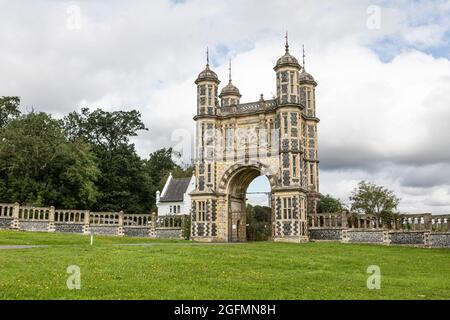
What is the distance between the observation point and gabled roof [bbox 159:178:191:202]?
6538cm

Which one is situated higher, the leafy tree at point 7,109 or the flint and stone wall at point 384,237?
the leafy tree at point 7,109

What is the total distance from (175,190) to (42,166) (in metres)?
22.6

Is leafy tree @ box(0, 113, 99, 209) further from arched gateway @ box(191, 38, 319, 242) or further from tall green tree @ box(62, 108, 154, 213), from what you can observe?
arched gateway @ box(191, 38, 319, 242)

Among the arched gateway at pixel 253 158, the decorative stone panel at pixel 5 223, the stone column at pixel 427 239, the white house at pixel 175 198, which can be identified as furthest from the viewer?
the white house at pixel 175 198

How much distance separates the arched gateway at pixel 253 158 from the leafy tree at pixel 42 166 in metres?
15.8

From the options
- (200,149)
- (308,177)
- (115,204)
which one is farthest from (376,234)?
(115,204)

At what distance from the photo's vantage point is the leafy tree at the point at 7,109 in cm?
5564

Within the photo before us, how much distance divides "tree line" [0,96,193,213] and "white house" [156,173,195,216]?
4329mm

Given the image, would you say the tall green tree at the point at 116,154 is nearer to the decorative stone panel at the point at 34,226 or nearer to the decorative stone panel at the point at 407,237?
the decorative stone panel at the point at 34,226

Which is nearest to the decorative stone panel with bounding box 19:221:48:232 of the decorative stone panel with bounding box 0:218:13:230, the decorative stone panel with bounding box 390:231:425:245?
the decorative stone panel with bounding box 0:218:13:230

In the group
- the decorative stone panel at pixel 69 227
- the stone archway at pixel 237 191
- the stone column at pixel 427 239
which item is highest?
the stone archway at pixel 237 191

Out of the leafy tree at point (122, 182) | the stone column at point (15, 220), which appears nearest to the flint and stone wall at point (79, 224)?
the stone column at point (15, 220)

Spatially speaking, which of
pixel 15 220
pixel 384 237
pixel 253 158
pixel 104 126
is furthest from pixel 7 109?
pixel 384 237

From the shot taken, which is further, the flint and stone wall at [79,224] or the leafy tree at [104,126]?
the leafy tree at [104,126]
